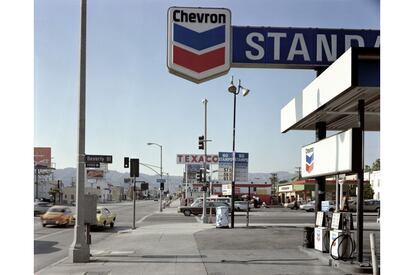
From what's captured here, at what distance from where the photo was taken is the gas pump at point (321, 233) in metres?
14.3

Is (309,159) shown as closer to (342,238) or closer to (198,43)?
(342,238)

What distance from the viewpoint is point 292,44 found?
461 inches

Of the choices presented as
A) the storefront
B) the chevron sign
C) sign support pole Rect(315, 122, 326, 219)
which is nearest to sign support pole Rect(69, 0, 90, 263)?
the chevron sign

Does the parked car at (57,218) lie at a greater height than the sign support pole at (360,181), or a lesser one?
lesser

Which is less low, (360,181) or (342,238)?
(360,181)

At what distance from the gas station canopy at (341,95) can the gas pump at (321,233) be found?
2.79 m

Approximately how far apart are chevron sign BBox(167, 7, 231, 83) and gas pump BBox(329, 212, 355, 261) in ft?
20.9

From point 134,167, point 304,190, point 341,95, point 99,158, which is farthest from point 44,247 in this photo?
point 304,190

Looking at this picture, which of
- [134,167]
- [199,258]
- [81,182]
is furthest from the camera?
Result: [134,167]

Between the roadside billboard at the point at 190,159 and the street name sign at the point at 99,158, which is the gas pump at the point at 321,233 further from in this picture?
the roadside billboard at the point at 190,159

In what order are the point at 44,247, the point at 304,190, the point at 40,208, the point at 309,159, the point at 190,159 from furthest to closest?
the point at 190,159 < the point at 304,190 < the point at 40,208 < the point at 44,247 < the point at 309,159

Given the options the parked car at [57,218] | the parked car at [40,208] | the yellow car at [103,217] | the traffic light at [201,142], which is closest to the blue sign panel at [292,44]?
the yellow car at [103,217]

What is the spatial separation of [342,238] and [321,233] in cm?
175

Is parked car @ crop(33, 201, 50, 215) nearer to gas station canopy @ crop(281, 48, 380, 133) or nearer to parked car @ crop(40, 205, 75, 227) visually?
parked car @ crop(40, 205, 75, 227)
